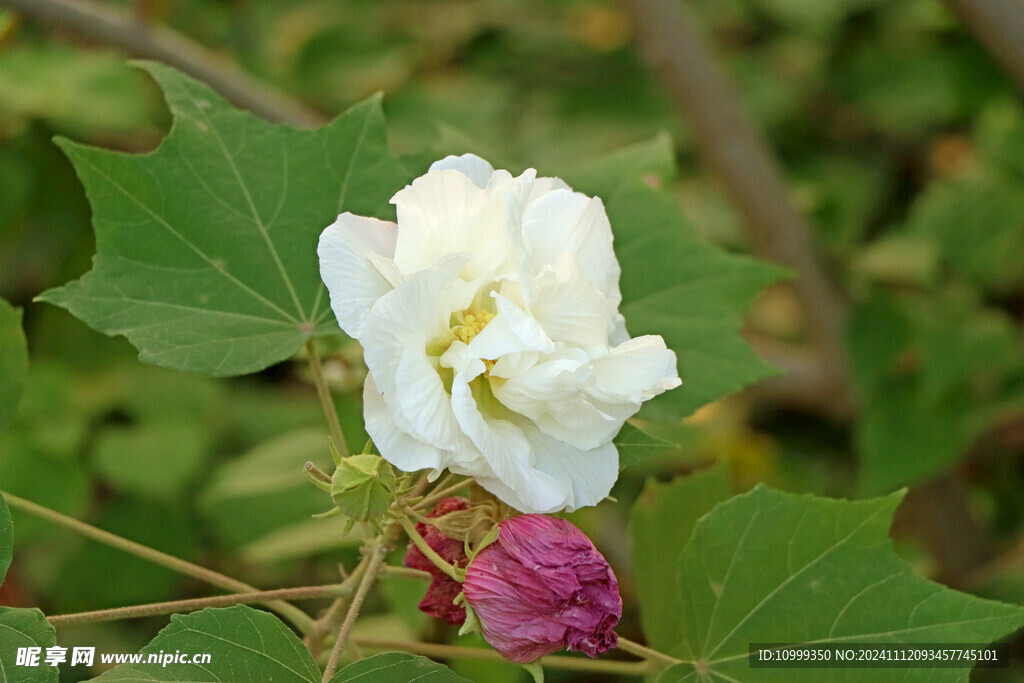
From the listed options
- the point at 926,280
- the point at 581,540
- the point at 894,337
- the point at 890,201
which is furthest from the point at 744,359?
the point at 890,201

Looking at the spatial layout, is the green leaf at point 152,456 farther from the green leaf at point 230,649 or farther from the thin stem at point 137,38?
the green leaf at point 230,649

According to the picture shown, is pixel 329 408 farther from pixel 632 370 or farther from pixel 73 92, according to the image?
pixel 73 92

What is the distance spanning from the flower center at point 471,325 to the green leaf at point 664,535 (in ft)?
1.20

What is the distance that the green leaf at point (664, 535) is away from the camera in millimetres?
879

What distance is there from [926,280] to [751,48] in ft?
2.93

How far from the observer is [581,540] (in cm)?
61

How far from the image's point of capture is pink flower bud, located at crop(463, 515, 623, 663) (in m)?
0.58

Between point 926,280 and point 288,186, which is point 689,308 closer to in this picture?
point 288,186

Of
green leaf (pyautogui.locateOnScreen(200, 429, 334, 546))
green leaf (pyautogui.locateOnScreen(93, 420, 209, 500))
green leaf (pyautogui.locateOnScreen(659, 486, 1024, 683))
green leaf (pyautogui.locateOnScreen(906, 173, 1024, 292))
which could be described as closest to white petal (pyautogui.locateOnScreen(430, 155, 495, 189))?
green leaf (pyautogui.locateOnScreen(659, 486, 1024, 683))

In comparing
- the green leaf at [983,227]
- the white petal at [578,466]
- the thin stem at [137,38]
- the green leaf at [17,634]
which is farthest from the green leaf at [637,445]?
the green leaf at [983,227]

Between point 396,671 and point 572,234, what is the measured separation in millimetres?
327

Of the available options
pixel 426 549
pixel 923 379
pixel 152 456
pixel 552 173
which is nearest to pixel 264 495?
pixel 152 456

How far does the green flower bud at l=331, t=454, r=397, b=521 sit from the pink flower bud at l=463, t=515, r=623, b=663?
0.26ft

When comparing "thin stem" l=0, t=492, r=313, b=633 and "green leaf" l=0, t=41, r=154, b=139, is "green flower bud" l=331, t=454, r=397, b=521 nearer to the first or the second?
"thin stem" l=0, t=492, r=313, b=633
